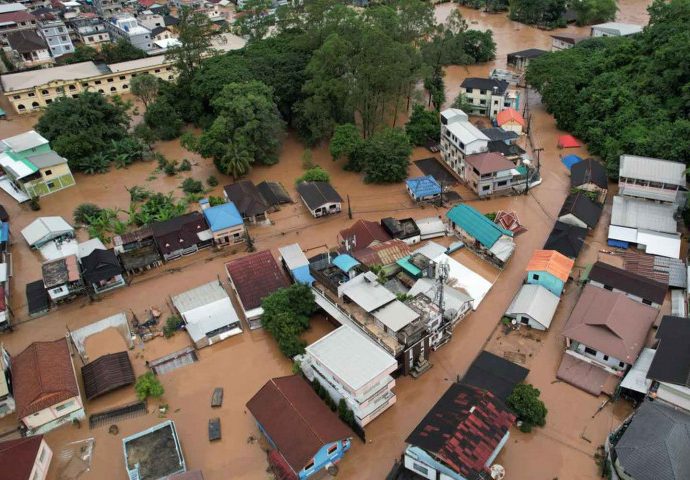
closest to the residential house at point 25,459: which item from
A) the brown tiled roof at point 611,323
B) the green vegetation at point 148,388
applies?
the green vegetation at point 148,388

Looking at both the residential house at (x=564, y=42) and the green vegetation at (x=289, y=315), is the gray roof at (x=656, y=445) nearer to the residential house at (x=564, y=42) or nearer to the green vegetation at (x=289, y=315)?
the green vegetation at (x=289, y=315)

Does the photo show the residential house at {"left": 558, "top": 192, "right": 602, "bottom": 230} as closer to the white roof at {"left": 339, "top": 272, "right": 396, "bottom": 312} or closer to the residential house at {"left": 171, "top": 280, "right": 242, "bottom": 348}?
the white roof at {"left": 339, "top": 272, "right": 396, "bottom": 312}

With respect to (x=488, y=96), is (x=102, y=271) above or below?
below

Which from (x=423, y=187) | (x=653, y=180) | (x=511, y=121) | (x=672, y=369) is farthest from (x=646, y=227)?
(x=511, y=121)

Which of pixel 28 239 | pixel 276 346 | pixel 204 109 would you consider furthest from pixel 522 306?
pixel 204 109

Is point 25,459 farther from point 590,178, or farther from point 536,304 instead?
point 590,178

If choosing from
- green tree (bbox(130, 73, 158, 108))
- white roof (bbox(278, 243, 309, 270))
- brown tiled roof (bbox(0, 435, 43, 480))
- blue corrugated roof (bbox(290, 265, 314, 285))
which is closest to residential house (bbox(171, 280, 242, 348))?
blue corrugated roof (bbox(290, 265, 314, 285))

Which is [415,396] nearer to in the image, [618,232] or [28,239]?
[618,232]
